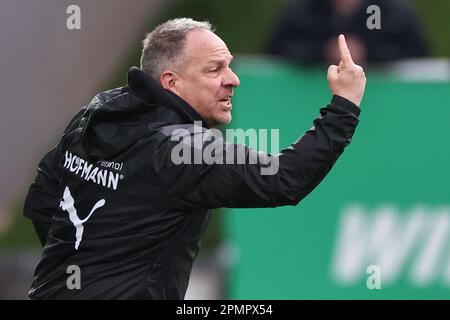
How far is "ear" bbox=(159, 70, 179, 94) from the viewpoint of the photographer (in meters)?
5.16

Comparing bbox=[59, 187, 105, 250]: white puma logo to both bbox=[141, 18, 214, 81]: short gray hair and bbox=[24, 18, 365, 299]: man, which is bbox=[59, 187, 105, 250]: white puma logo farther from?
bbox=[141, 18, 214, 81]: short gray hair

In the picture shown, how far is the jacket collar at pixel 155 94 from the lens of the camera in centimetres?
504

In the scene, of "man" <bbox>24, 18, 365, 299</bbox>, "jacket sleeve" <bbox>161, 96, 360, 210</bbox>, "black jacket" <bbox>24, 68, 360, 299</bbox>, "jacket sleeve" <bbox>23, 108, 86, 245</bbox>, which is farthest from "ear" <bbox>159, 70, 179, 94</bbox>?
"jacket sleeve" <bbox>23, 108, 86, 245</bbox>

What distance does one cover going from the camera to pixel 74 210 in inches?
204

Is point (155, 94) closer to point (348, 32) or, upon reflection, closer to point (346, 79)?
point (346, 79)

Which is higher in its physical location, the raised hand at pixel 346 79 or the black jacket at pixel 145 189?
the raised hand at pixel 346 79

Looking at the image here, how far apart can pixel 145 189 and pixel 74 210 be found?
15.0 inches

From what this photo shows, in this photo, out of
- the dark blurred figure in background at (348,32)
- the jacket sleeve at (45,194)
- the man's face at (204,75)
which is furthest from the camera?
the dark blurred figure in background at (348,32)

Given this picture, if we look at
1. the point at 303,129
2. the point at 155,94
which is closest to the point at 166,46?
the point at 155,94

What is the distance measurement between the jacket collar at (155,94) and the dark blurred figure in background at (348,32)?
9.72 ft

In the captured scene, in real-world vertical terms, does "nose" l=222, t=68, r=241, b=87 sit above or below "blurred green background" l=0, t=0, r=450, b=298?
above

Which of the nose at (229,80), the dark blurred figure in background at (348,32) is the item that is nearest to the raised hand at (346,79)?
the nose at (229,80)

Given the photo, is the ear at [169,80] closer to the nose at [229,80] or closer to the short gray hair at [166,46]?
the short gray hair at [166,46]

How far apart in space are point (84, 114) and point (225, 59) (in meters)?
0.69
